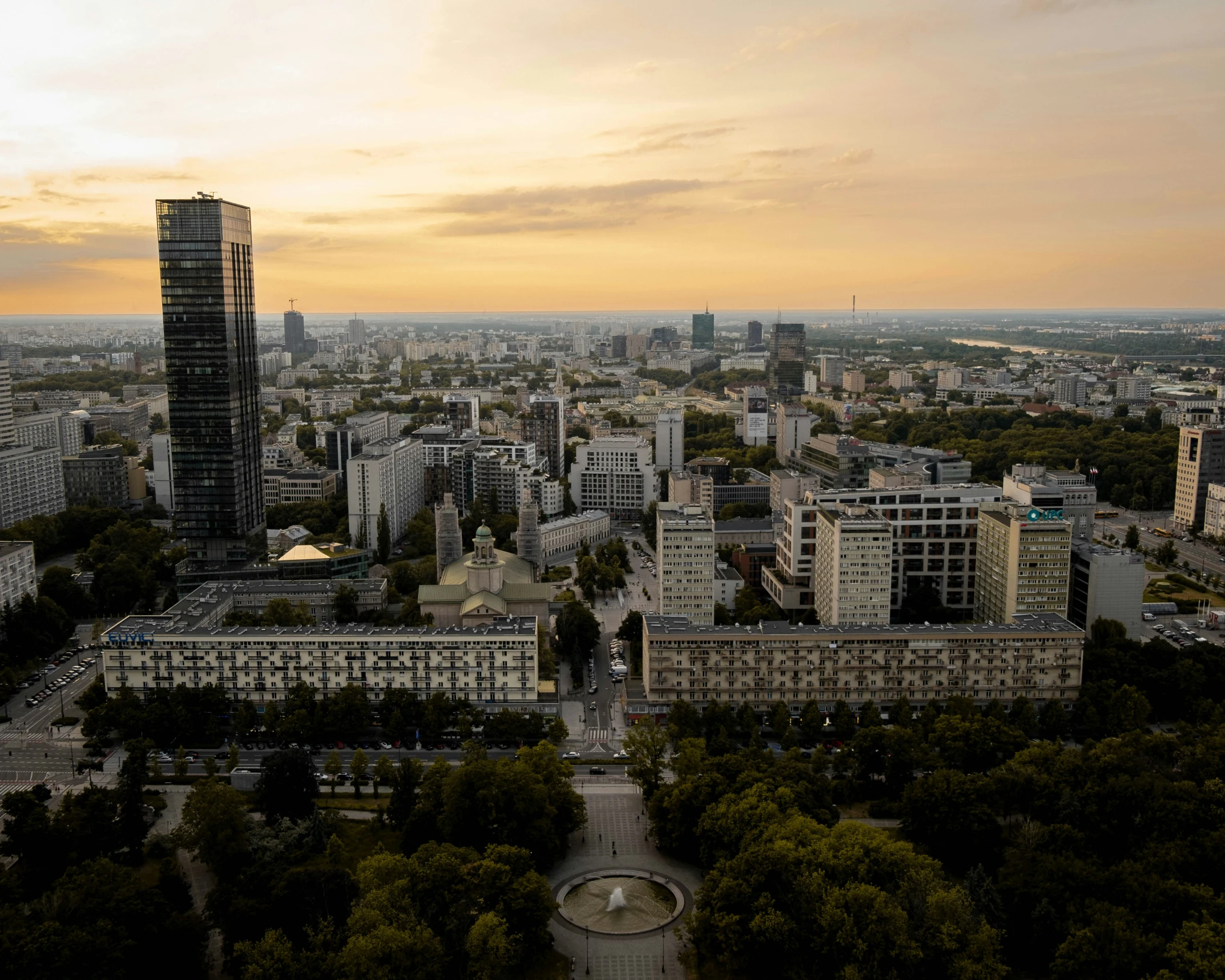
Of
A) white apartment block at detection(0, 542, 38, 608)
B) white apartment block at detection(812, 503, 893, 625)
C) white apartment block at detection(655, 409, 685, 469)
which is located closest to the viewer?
white apartment block at detection(812, 503, 893, 625)

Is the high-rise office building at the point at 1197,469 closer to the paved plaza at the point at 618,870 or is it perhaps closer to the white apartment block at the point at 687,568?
the white apartment block at the point at 687,568

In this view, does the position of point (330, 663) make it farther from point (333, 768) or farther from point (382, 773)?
point (382, 773)

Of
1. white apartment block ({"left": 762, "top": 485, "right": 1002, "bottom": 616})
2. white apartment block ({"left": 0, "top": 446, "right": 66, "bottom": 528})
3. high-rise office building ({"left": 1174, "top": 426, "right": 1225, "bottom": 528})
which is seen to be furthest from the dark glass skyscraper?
high-rise office building ({"left": 1174, "top": 426, "right": 1225, "bottom": 528})

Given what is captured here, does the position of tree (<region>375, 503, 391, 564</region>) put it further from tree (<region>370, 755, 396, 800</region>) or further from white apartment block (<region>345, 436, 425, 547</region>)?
tree (<region>370, 755, 396, 800</region>)

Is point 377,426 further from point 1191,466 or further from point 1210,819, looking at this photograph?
point 1210,819

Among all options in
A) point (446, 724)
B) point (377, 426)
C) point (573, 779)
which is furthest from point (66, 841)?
point (377, 426)

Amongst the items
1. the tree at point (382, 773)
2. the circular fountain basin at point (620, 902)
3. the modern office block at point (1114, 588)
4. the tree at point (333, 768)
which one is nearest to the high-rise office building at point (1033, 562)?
the modern office block at point (1114, 588)
